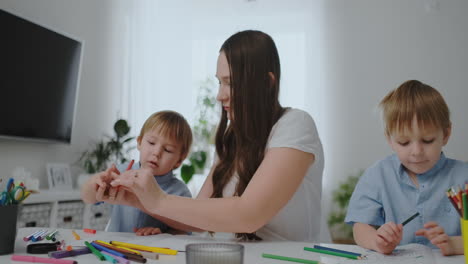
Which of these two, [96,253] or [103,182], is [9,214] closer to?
[96,253]

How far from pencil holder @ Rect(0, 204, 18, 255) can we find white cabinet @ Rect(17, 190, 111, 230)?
62.9 inches

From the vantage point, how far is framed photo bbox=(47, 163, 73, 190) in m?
2.98

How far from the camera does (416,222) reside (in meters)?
1.13

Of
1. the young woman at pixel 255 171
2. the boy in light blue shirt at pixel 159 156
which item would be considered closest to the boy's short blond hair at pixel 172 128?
the boy in light blue shirt at pixel 159 156

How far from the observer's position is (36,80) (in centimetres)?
280

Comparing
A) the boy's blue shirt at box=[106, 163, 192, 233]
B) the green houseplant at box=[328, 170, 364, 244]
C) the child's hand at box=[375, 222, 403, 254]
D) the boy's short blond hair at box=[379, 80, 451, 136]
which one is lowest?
the green houseplant at box=[328, 170, 364, 244]

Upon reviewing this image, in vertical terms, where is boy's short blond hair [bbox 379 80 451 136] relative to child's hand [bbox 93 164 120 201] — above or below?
above

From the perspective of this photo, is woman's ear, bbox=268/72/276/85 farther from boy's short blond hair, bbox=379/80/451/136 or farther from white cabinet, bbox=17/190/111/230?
white cabinet, bbox=17/190/111/230

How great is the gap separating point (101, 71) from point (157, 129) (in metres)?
2.40

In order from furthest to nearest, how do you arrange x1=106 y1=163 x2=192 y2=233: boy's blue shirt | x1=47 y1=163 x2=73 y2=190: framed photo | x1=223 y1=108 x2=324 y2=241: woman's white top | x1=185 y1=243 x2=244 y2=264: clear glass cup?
x1=47 y1=163 x2=73 y2=190: framed photo → x1=106 y1=163 x2=192 y2=233: boy's blue shirt → x1=223 y1=108 x2=324 y2=241: woman's white top → x1=185 y1=243 x2=244 y2=264: clear glass cup

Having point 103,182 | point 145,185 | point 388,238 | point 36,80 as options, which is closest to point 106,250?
point 145,185

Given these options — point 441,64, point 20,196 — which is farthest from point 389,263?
point 441,64

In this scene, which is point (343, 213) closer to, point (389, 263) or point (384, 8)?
point (384, 8)

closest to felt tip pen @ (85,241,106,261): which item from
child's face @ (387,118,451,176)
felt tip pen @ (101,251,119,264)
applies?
felt tip pen @ (101,251,119,264)
